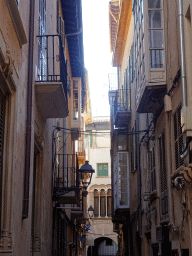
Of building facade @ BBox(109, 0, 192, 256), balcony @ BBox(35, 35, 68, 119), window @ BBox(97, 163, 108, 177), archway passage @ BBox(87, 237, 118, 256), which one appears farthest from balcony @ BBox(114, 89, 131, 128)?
archway passage @ BBox(87, 237, 118, 256)

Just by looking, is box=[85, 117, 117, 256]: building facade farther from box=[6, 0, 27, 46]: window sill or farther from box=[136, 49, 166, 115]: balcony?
box=[6, 0, 27, 46]: window sill

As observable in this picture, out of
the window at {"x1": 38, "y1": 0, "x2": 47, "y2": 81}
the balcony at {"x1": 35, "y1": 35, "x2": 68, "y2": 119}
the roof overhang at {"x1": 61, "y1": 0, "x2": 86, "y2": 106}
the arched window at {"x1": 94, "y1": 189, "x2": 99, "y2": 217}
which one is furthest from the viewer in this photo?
the arched window at {"x1": 94, "y1": 189, "x2": 99, "y2": 217}

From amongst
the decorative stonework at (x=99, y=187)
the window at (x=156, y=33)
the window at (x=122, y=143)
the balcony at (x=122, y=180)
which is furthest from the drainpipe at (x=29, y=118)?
the decorative stonework at (x=99, y=187)

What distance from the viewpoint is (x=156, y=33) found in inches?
482

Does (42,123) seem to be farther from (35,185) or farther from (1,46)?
(1,46)

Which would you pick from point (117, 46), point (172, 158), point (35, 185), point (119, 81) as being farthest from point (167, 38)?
point (119, 81)

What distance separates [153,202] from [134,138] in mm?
5168

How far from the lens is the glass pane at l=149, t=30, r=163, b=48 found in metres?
12.1

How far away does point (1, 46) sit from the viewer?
6.33m

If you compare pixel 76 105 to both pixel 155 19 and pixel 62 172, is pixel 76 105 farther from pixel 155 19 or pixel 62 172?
pixel 155 19

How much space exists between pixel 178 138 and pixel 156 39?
3.36 meters

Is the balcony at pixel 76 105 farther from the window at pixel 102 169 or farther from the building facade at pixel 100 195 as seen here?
the window at pixel 102 169

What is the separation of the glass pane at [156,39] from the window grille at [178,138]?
2.62m

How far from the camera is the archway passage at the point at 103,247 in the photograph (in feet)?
159
